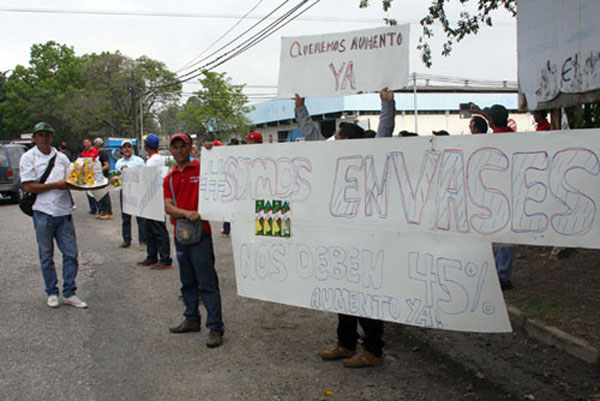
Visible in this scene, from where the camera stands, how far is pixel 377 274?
3.65 metres

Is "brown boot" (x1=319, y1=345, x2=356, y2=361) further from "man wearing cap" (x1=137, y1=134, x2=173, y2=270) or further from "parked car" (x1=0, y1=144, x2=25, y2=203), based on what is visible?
"parked car" (x1=0, y1=144, x2=25, y2=203)

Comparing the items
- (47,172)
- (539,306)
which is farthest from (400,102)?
(47,172)

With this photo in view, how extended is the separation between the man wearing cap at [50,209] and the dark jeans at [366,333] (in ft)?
10.0

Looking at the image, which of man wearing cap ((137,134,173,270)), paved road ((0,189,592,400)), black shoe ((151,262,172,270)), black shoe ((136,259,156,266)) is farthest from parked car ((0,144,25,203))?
paved road ((0,189,592,400))

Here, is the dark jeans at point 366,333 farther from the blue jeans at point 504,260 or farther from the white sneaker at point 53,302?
the white sneaker at point 53,302

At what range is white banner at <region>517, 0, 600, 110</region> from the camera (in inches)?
233

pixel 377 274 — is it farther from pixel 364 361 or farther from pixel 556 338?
pixel 556 338

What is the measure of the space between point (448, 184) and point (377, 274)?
31.2 inches

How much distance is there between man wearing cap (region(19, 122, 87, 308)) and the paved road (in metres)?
0.30

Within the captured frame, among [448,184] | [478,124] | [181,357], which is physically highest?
[478,124]

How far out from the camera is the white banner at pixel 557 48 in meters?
5.92

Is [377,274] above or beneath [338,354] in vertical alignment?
above

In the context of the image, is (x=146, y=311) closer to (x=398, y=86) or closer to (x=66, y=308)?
(x=66, y=308)

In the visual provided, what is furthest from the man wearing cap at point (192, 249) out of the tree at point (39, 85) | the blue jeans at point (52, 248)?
the tree at point (39, 85)
